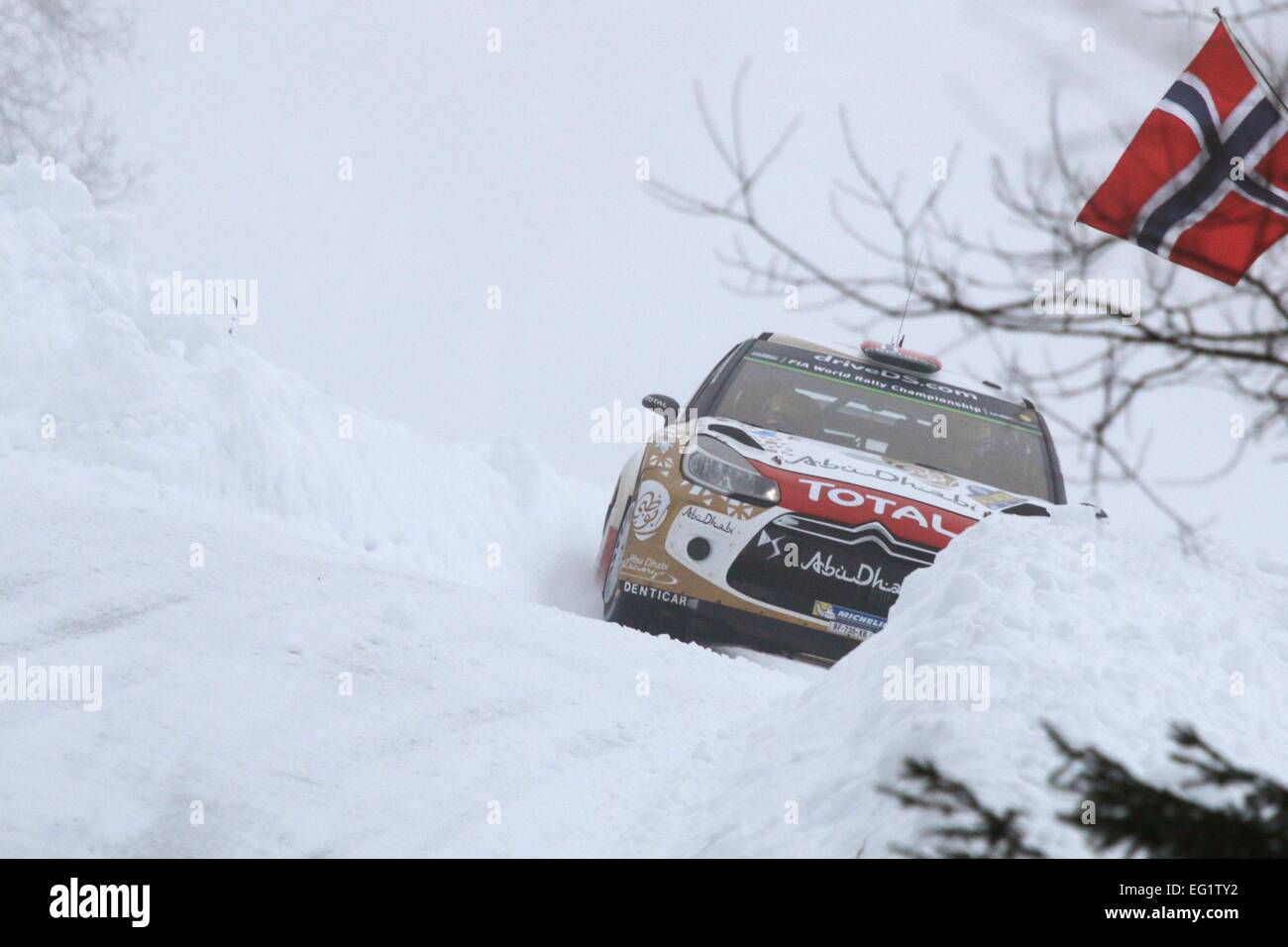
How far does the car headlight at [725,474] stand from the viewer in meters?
5.94

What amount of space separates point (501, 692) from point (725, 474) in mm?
1751

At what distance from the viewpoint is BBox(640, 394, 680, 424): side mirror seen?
6926 mm

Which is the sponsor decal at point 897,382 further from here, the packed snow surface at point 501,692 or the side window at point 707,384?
the packed snow surface at point 501,692

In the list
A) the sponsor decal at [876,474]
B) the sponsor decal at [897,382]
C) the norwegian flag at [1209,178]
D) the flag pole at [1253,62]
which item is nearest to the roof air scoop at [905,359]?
the sponsor decal at [897,382]

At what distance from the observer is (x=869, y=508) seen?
19.3ft

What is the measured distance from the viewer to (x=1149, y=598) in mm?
4773

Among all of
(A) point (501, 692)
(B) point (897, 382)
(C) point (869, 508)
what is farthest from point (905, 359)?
(A) point (501, 692)

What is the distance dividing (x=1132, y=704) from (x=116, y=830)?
259cm

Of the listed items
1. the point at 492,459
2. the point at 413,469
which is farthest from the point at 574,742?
the point at 492,459

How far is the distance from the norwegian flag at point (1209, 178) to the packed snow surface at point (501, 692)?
3.68 feet

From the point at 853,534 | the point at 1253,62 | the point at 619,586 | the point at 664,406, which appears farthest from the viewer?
the point at 664,406

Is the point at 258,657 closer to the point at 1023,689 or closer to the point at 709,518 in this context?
the point at 709,518
